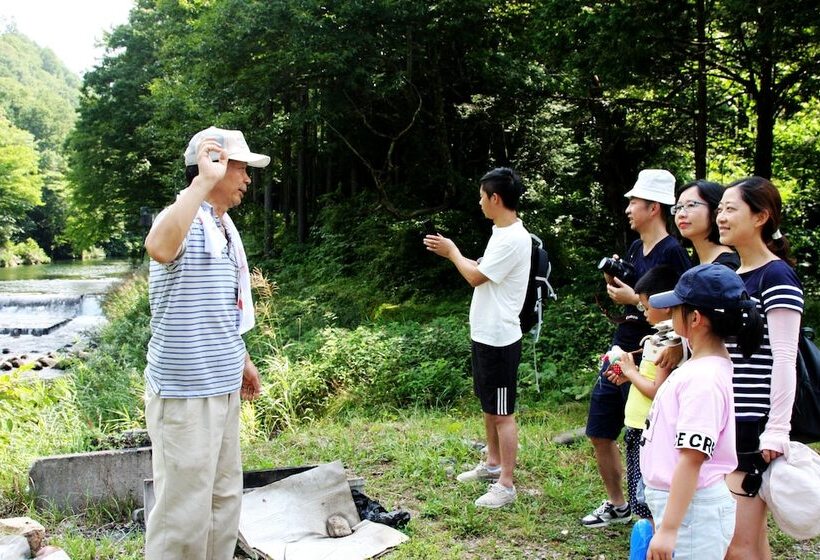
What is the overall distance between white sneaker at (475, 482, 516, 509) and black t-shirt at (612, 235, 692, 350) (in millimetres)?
1121

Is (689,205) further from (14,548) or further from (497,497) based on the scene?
(14,548)

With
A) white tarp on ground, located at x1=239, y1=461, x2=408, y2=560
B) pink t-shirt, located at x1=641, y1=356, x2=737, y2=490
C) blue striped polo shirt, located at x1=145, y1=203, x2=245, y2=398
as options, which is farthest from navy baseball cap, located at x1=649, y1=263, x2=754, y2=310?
white tarp on ground, located at x1=239, y1=461, x2=408, y2=560

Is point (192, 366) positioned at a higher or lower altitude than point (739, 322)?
lower

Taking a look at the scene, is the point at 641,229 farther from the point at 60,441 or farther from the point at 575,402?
the point at 60,441

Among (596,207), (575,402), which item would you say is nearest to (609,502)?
(575,402)

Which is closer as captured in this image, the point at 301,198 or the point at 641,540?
the point at 641,540

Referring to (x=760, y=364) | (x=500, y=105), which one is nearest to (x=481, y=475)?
(x=760, y=364)

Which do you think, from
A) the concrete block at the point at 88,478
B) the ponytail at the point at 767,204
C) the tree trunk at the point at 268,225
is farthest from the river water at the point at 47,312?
the ponytail at the point at 767,204

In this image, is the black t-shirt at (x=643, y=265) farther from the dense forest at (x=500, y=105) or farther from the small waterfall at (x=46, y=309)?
the small waterfall at (x=46, y=309)

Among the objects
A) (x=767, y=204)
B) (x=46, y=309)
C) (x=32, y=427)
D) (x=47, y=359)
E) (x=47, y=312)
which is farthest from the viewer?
(x=46, y=309)

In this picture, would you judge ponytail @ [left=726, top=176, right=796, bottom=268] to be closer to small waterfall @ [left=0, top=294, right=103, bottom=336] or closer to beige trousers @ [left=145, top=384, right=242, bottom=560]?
beige trousers @ [left=145, top=384, right=242, bottom=560]

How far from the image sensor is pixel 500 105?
12523mm

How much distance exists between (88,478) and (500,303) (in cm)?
264

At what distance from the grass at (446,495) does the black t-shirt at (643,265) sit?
1025mm
